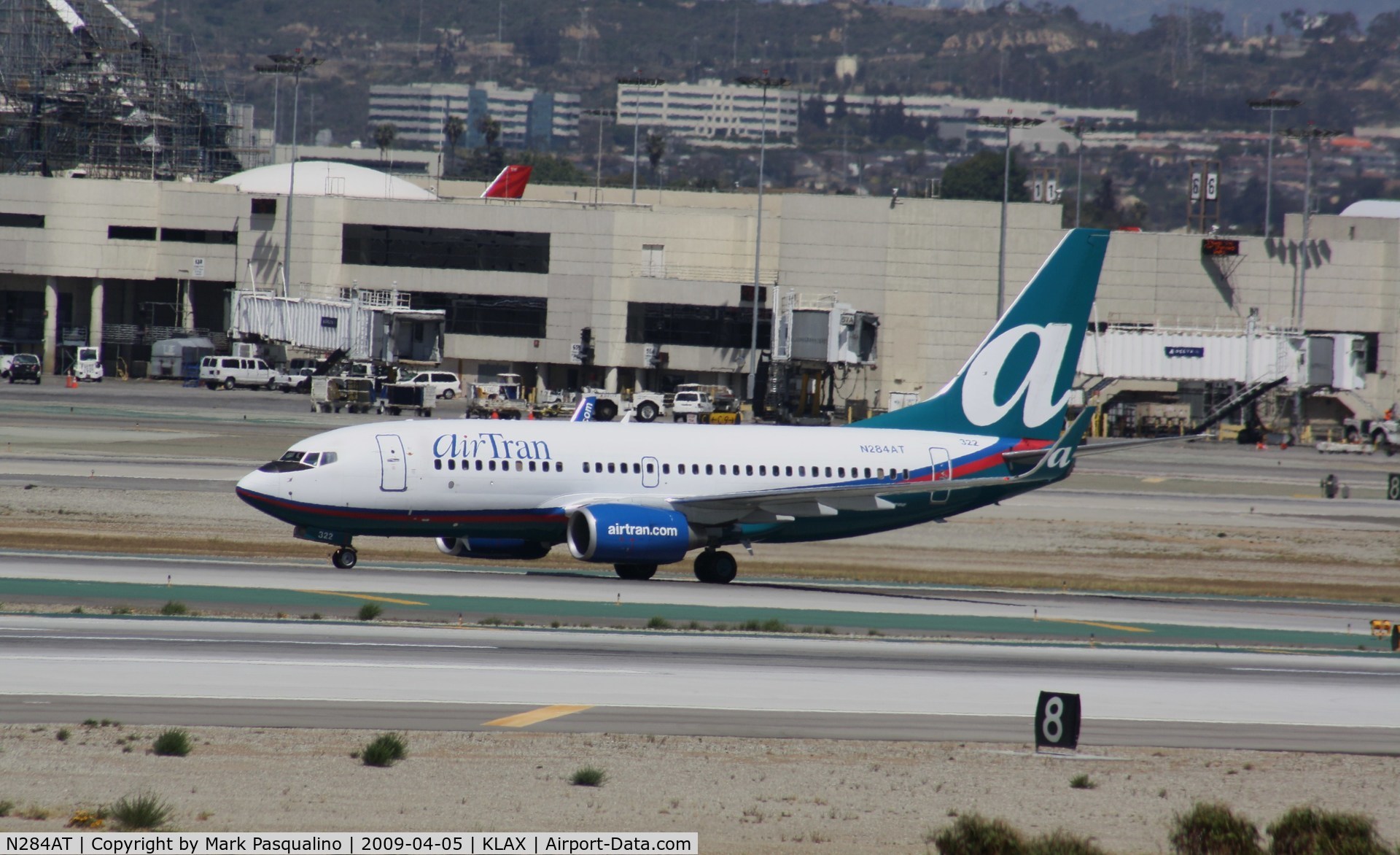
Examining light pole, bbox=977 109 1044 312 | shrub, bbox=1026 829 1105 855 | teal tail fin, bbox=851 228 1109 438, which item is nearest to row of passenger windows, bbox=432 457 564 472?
teal tail fin, bbox=851 228 1109 438

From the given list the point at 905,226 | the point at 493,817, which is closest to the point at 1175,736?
the point at 493,817

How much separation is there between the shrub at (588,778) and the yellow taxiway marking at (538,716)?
3258mm

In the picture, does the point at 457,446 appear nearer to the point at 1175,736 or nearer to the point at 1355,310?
the point at 1175,736

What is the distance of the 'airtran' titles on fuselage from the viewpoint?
42.1 meters

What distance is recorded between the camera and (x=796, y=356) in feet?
398

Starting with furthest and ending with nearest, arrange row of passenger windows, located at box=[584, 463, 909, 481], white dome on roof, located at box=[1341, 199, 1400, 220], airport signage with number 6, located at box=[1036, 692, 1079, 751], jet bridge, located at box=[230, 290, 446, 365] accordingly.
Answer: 1. white dome on roof, located at box=[1341, 199, 1400, 220]
2. jet bridge, located at box=[230, 290, 446, 365]
3. row of passenger windows, located at box=[584, 463, 909, 481]
4. airport signage with number 6, located at box=[1036, 692, 1079, 751]

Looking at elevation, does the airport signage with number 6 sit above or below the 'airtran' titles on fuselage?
below

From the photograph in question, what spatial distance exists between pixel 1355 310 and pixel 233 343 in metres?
90.3

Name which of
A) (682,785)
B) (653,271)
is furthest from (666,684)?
(653,271)

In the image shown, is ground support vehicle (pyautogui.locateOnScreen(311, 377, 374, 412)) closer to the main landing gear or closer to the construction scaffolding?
the construction scaffolding

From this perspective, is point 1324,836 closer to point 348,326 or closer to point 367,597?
point 367,597

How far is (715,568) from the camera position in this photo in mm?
44625

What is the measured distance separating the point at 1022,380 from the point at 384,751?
98.4 feet

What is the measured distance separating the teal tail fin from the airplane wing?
149 centimetres
